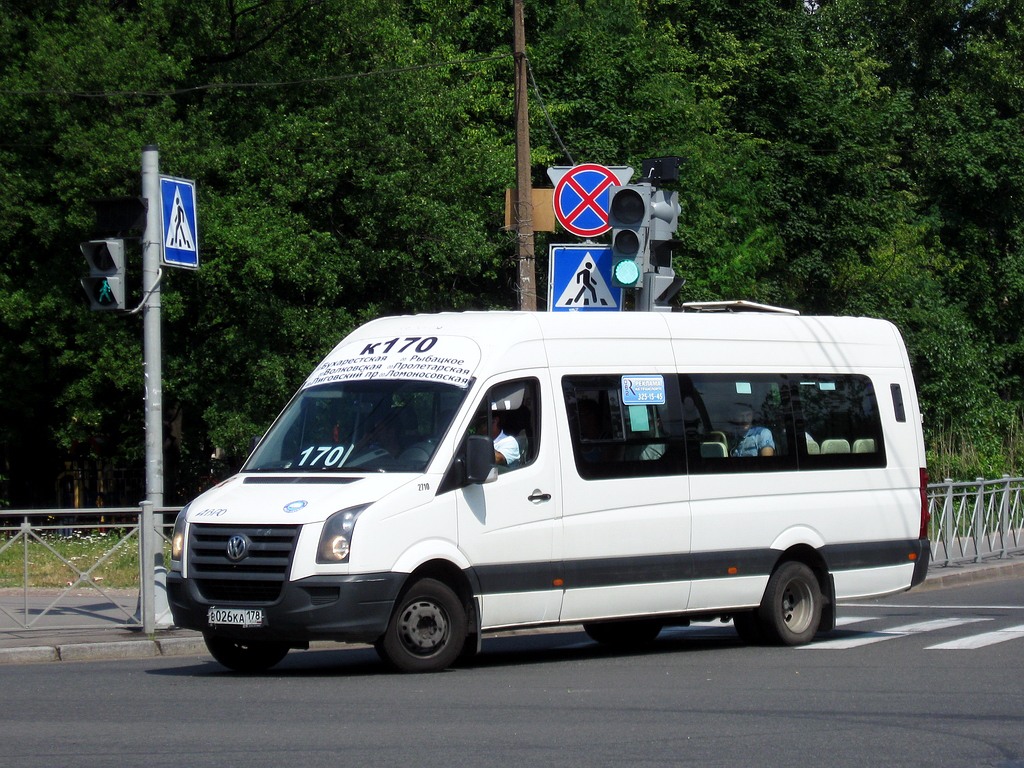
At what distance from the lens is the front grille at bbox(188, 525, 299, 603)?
10.1 meters

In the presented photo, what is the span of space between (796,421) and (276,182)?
52.5ft

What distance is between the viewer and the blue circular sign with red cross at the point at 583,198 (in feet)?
51.8

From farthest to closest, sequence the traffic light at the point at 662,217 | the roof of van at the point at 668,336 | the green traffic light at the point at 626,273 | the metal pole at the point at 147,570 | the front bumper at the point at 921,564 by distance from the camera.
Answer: the traffic light at the point at 662,217
the green traffic light at the point at 626,273
the front bumper at the point at 921,564
the metal pole at the point at 147,570
the roof of van at the point at 668,336

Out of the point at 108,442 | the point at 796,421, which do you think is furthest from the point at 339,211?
the point at 796,421

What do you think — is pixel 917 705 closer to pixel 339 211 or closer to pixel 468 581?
pixel 468 581

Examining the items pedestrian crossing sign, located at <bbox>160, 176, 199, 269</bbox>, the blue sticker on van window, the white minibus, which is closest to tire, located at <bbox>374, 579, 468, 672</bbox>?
the white minibus

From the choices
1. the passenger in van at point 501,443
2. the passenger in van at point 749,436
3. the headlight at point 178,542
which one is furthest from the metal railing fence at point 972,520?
the headlight at point 178,542

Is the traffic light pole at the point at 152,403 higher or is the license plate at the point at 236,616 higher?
the traffic light pole at the point at 152,403

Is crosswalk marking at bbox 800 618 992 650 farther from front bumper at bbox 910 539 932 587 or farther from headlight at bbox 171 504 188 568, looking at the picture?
headlight at bbox 171 504 188 568

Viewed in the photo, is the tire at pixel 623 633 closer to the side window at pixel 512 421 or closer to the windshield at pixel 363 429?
the side window at pixel 512 421

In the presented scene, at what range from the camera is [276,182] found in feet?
88.6

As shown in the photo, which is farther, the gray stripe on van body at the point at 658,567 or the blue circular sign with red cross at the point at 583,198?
the blue circular sign with red cross at the point at 583,198

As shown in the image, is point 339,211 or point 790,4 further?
point 790,4

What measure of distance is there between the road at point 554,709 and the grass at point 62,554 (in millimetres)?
1497
